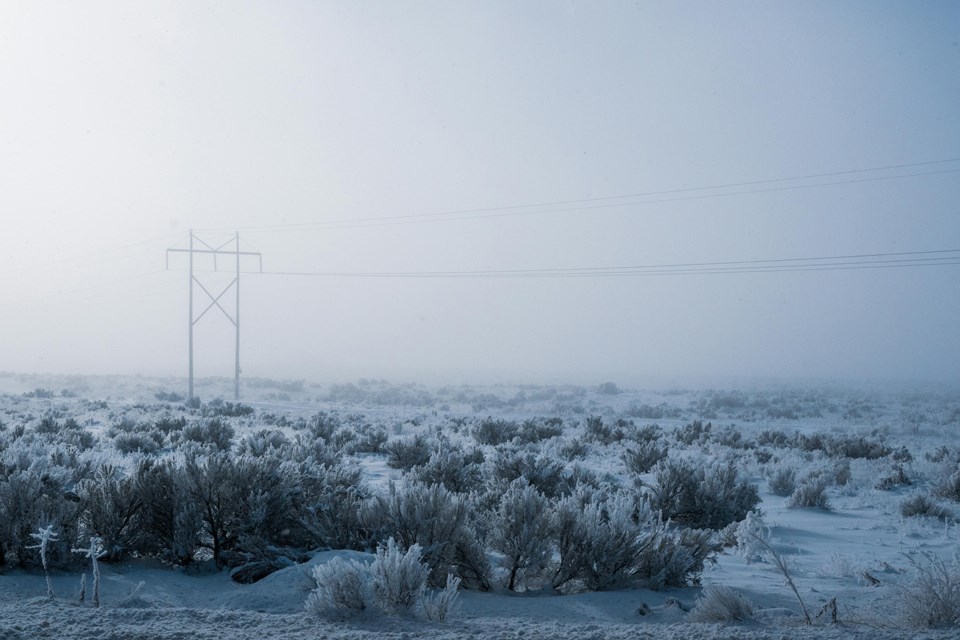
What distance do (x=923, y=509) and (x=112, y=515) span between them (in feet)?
34.1

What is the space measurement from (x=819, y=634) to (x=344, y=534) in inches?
164

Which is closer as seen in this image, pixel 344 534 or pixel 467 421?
pixel 344 534

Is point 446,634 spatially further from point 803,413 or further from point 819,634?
point 803,413

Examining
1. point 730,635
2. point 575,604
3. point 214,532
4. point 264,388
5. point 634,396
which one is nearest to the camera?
point 730,635

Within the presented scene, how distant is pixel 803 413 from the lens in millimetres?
36750

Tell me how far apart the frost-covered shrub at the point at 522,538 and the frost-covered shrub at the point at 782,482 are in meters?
7.59

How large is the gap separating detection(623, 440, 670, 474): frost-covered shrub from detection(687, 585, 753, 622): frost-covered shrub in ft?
30.2

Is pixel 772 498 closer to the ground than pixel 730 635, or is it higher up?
closer to the ground

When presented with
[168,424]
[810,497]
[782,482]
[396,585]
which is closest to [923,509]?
[810,497]

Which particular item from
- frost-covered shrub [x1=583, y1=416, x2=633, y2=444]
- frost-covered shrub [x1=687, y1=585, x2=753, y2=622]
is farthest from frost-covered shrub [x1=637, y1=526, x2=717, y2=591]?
frost-covered shrub [x1=583, y1=416, x2=633, y2=444]

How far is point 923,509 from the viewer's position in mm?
10172

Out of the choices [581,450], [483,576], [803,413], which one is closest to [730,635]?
[483,576]

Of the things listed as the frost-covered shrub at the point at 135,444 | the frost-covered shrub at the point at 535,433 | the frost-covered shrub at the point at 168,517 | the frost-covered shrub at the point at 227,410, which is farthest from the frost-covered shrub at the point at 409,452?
the frost-covered shrub at the point at 227,410

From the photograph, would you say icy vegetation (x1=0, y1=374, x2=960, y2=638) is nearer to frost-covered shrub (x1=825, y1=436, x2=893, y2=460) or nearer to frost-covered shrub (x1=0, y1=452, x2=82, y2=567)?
frost-covered shrub (x1=0, y1=452, x2=82, y2=567)
